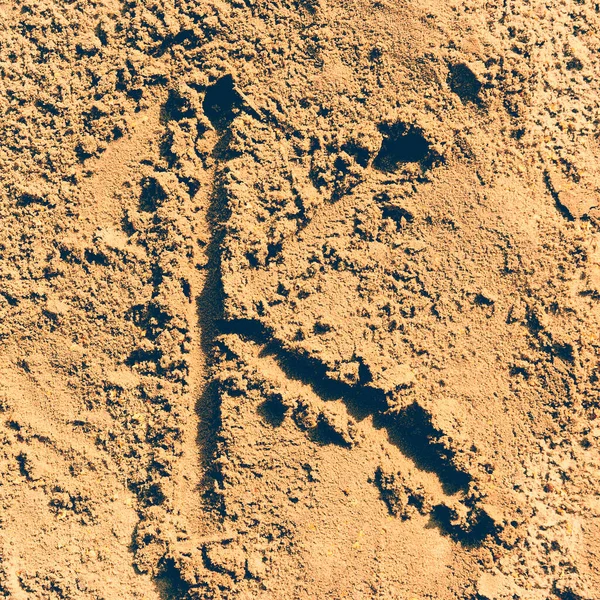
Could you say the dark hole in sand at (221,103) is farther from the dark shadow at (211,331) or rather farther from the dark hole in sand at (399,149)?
the dark hole in sand at (399,149)

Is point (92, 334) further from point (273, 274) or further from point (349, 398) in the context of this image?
point (349, 398)

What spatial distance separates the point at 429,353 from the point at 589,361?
2.50ft

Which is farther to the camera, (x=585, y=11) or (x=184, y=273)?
(x=585, y=11)

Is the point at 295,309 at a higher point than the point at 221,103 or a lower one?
lower

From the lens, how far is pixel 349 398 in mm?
2297

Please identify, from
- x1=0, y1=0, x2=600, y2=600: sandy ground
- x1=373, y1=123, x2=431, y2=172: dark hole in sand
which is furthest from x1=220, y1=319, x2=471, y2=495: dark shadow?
x1=373, y1=123, x2=431, y2=172: dark hole in sand

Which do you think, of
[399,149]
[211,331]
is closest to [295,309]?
[211,331]

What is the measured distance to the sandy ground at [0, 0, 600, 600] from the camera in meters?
2.26

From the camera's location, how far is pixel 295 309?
2293mm

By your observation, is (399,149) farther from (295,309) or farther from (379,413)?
(379,413)

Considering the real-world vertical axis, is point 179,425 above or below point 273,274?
below

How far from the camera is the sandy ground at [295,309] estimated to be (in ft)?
7.41

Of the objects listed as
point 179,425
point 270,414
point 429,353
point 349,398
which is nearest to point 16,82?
point 179,425

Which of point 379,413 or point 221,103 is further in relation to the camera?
point 221,103
